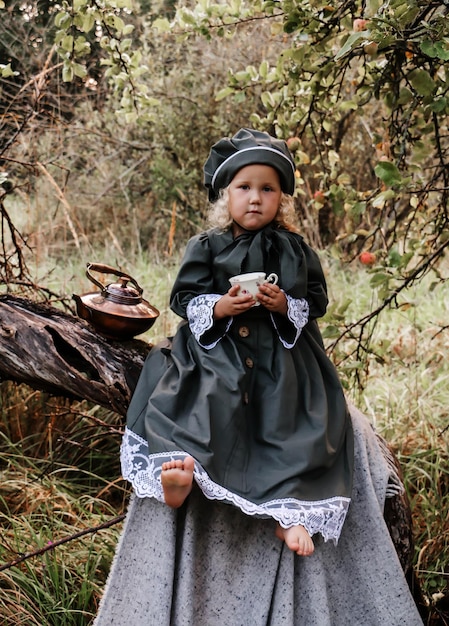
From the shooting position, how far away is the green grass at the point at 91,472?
247 centimetres

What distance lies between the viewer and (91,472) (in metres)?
3.25

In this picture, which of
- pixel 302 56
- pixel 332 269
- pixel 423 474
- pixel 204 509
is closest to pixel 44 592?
pixel 204 509

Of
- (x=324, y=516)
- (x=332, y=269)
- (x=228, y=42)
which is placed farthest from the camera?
(x=228, y=42)

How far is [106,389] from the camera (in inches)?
94.9

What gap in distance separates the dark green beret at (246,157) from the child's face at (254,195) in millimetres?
23

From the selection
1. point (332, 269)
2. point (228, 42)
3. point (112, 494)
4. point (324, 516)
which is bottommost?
point (324, 516)

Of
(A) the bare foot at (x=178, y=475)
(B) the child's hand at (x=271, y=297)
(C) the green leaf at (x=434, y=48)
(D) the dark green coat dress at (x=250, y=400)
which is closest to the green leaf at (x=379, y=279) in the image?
(D) the dark green coat dress at (x=250, y=400)

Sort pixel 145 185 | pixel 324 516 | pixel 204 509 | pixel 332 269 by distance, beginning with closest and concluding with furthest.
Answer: pixel 324 516, pixel 204 509, pixel 332 269, pixel 145 185

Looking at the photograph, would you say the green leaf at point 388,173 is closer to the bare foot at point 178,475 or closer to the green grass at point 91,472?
the green grass at point 91,472

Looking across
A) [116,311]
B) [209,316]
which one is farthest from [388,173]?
[116,311]

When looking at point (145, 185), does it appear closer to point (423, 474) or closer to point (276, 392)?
point (423, 474)

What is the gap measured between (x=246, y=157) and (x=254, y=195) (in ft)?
0.40

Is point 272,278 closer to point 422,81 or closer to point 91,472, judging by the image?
point 422,81

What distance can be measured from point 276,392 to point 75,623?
1.10 meters
